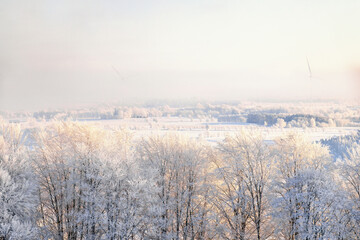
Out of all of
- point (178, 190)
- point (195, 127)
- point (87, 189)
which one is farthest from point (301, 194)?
point (195, 127)

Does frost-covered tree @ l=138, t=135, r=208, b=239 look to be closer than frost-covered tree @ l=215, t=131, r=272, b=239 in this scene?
No

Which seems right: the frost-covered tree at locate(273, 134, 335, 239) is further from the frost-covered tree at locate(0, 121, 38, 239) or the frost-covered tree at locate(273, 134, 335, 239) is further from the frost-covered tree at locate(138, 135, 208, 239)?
the frost-covered tree at locate(0, 121, 38, 239)

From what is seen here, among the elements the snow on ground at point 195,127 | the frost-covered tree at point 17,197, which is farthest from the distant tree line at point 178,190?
the snow on ground at point 195,127

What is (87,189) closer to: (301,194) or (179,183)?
(179,183)

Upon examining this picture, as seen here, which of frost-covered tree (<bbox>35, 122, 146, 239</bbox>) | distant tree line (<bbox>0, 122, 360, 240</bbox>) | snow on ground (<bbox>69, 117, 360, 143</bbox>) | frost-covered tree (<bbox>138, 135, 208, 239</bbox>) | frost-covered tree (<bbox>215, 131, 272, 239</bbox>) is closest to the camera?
distant tree line (<bbox>0, 122, 360, 240</bbox>)

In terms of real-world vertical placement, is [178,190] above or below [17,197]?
below

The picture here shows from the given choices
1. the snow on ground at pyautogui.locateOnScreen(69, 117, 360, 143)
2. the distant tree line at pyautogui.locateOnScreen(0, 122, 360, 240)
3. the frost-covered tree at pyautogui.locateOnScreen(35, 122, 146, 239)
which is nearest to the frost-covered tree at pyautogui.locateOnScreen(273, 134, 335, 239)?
the distant tree line at pyautogui.locateOnScreen(0, 122, 360, 240)

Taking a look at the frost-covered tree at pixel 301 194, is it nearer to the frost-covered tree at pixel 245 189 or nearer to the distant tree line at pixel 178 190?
the distant tree line at pixel 178 190

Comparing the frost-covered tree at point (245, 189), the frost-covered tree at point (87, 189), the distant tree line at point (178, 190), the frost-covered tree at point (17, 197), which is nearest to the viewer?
the frost-covered tree at point (17, 197)

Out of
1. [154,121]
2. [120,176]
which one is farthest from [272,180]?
[154,121]
